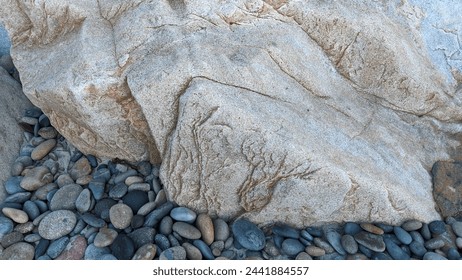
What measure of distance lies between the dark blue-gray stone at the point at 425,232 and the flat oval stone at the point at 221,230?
45.1 inches

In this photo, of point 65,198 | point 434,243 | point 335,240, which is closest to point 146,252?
point 65,198

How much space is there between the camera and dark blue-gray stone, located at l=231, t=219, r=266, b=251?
7.36 ft

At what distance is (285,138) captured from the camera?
2.04 metres

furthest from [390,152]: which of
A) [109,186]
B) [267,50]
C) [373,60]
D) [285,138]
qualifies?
[109,186]

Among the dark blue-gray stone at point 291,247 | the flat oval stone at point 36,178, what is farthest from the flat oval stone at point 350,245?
the flat oval stone at point 36,178

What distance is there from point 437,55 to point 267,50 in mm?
1272

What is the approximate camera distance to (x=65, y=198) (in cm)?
249

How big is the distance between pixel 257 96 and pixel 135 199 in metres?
1.01

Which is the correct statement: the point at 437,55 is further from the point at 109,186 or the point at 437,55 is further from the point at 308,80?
the point at 109,186

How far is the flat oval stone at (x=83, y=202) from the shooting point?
2.43 metres

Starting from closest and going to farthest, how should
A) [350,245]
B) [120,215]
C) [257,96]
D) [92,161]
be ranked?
[257,96] < [350,245] < [120,215] < [92,161]

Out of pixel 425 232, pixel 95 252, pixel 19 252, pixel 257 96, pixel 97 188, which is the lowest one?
pixel 19 252

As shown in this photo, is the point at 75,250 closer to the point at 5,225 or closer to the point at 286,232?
the point at 5,225

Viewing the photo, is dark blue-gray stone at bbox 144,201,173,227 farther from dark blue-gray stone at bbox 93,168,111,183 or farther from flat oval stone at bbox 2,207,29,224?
flat oval stone at bbox 2,207,29,224
